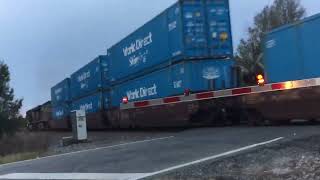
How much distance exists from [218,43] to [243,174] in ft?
43.8

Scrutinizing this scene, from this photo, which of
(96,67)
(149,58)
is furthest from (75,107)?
(149,58)

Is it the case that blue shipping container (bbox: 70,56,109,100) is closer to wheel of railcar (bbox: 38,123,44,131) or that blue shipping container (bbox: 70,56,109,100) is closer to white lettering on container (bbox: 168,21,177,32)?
white lettering on container (bbox: 168,21,177,32)

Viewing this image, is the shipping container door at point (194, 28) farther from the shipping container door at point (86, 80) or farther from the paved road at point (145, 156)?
the shipping container door at point (86, 80)

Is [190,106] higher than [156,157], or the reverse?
[190,106]

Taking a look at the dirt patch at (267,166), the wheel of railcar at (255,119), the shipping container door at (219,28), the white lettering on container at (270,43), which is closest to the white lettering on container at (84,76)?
the shipping container door at (219,28)

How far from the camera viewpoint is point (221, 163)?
11273mm

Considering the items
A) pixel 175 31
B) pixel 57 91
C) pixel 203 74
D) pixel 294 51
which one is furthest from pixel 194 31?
pixel 57 91

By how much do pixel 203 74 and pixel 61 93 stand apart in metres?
26.2

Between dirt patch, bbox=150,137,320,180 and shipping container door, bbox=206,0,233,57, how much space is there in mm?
10908

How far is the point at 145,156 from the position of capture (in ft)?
46.5

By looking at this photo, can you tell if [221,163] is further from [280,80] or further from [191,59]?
[191,59]

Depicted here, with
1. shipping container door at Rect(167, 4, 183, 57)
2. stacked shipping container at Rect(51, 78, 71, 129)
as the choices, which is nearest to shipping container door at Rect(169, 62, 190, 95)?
shipping container door at Rect(167, 4, 183, 57)

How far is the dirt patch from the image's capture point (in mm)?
9664

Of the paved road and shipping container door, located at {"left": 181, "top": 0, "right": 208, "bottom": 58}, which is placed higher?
shipping container door, located at {"left": 181, "top": 0, "right": 208, "bottom": 58}
